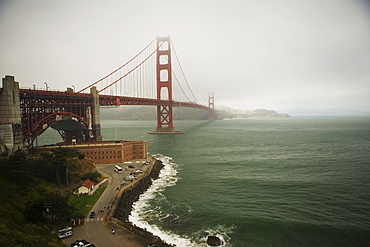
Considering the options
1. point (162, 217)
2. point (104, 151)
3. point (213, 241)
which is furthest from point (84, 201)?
point (104, 151)

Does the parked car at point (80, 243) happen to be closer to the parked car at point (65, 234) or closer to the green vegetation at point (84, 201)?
the parked car at point (65, 234)

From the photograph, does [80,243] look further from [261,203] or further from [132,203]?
[261,203]

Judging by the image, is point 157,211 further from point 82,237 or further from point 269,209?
point 269,209

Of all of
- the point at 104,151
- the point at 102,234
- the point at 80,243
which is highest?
the point at 104,151

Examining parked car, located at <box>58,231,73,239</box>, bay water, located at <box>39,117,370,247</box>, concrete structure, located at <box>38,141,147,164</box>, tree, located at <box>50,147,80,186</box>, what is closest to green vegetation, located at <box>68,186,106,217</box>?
parked car, located at <box>58,231,73,239</box>

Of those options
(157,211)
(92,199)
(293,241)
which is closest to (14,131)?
(92,199)
